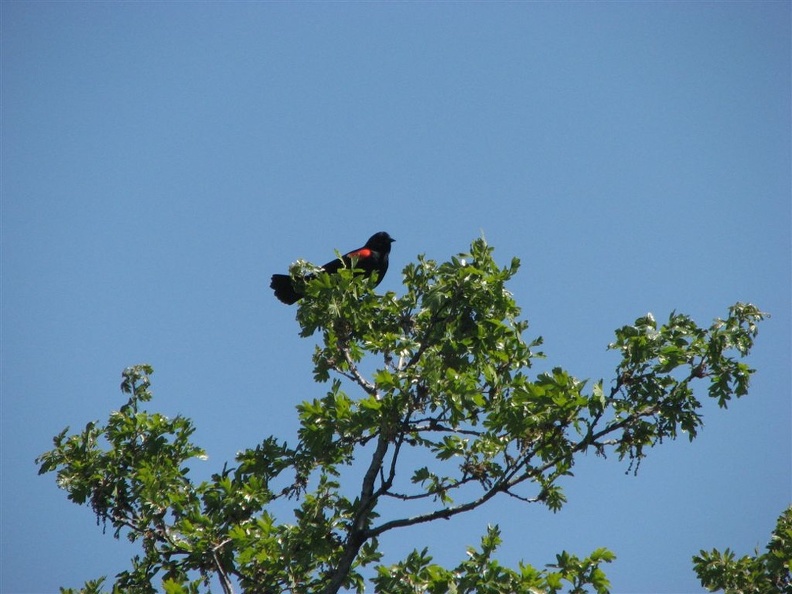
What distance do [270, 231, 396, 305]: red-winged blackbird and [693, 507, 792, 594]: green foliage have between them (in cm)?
572

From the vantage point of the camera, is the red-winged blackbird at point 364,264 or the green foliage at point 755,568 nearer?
the green foliage at point 755,568

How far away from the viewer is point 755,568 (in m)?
9.77

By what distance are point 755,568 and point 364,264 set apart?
22.2 feet

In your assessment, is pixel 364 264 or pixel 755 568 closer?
pixel 755 568

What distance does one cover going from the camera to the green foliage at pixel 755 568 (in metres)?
9.51

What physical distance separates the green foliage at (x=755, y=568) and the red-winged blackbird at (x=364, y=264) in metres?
5.72

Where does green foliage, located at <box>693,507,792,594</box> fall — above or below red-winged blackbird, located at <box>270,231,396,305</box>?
below

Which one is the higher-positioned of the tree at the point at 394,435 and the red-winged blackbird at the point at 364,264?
the red-winged blackbird at the point at 364,264

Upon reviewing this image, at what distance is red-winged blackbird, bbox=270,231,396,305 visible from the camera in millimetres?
11234

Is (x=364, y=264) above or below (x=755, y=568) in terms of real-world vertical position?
above

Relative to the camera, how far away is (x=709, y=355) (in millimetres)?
7559

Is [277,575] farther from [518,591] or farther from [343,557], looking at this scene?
[518,591]

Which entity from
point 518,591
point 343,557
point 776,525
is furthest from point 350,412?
point 776,525

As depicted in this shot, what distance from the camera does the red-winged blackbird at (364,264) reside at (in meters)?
11.2
